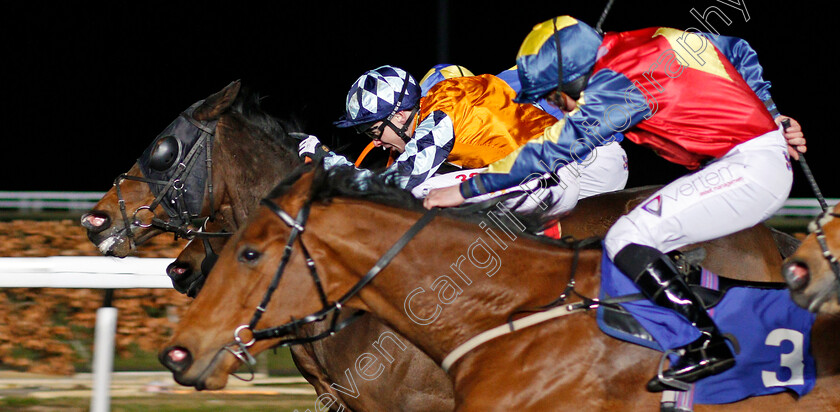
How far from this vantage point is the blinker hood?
3795 millimetres

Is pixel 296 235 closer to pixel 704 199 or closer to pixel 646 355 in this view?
pixel 646 355

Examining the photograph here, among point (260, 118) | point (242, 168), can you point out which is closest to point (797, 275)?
point (242, 168)

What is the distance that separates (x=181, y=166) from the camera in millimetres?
3791

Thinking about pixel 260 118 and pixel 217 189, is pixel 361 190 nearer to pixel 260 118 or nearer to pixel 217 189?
pixel 217 189

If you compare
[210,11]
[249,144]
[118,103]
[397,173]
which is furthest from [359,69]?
[397,173]

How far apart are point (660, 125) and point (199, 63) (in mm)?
14903

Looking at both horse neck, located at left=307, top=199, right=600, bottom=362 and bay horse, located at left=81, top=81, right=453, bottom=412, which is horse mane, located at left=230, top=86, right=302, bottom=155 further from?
horse neck, located at left=307, top=199, right=600, bottom=362

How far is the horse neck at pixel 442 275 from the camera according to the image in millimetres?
2576

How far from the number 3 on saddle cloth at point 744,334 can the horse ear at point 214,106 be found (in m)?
2.08

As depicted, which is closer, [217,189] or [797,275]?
[797,275]

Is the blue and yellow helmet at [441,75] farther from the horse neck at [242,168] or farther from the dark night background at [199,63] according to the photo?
the dark night background at [199,63]

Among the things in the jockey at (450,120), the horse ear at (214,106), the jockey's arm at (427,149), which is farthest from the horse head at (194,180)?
the jockey's arm at (427,149)

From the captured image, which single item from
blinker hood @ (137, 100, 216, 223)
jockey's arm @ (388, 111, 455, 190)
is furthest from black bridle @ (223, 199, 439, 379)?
blinker hood @ (137, 100, 216, 223)

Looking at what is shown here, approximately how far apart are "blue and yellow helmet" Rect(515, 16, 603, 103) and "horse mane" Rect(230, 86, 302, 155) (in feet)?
5.08
